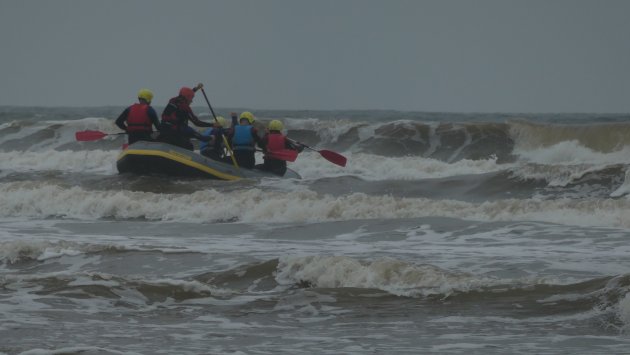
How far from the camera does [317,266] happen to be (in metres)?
10.2

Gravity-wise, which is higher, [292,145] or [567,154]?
[292,145]

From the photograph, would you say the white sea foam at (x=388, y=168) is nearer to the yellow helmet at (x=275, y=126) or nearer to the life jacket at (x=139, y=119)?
the yellow helmet at (x=275, y=126)

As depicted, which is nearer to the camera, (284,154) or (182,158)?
(182,158)

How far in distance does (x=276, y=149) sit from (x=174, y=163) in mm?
1683

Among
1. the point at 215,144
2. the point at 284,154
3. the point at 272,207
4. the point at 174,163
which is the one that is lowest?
the point at 272,207

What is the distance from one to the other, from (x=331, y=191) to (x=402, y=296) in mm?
11020

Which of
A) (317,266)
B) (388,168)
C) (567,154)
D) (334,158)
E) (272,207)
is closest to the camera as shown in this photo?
(317,266)

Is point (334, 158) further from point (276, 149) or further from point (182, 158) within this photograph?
point (182, 158)

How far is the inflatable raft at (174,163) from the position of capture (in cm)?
1956

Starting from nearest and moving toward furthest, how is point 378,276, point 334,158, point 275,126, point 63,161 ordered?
point 378,276 < point 275,126 < point 334,158 < point 63,161

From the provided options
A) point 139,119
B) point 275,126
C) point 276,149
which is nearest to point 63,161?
point 139,119

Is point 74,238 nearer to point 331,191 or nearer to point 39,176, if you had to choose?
point 331,191

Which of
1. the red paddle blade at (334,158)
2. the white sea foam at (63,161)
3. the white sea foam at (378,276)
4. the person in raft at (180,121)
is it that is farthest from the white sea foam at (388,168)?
the white sea foam at (378,276)

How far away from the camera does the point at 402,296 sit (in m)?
9.37
